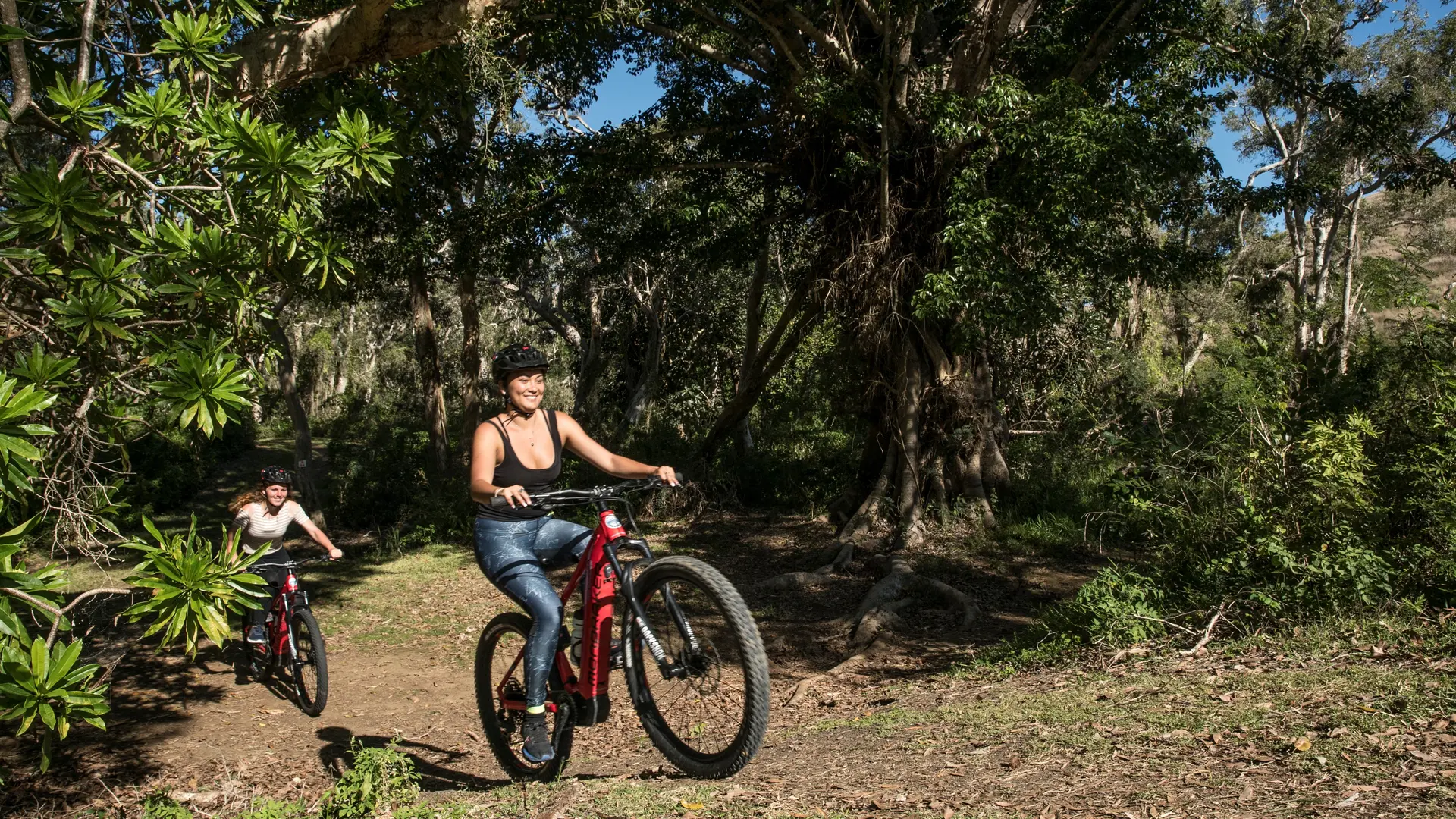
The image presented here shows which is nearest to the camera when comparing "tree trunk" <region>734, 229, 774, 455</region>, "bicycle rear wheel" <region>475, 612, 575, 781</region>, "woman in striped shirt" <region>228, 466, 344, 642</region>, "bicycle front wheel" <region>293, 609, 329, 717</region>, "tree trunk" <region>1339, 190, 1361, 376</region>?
"bicycle rear wheel" <region>475, 612, 575, 781</region>

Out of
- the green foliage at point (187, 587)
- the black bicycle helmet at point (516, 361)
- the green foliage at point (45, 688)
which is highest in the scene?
the black bicycle helmet at point (516, 361)

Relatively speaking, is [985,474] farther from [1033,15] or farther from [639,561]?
[639,561]

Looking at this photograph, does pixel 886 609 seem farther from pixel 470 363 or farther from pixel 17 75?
pixel 470 363

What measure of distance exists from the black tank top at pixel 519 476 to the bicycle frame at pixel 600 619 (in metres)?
0.34

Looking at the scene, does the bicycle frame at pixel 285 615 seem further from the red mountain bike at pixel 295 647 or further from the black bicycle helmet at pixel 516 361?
the black bicycle helmet at pixel 516 361

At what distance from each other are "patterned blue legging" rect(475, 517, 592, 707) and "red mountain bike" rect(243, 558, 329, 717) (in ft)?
10.8

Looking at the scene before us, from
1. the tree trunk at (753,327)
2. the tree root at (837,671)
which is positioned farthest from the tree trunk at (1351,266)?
the tree root at (837,671)

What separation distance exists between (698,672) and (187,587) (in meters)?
1.94

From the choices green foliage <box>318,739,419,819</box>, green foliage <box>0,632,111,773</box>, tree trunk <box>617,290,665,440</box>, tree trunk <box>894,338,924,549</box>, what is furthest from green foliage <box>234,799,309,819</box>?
tree trunk <box>617,290,665,440</box>

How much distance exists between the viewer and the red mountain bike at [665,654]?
3.91 m

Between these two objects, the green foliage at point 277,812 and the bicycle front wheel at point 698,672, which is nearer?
the bicycle front wheel at point 698,672

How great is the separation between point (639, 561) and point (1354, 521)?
4355 millimetres

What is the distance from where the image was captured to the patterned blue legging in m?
4.54

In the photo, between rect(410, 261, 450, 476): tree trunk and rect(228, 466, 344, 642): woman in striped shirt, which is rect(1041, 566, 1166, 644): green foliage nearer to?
rect(228, 466, 344, 642): woman in striped shirt
